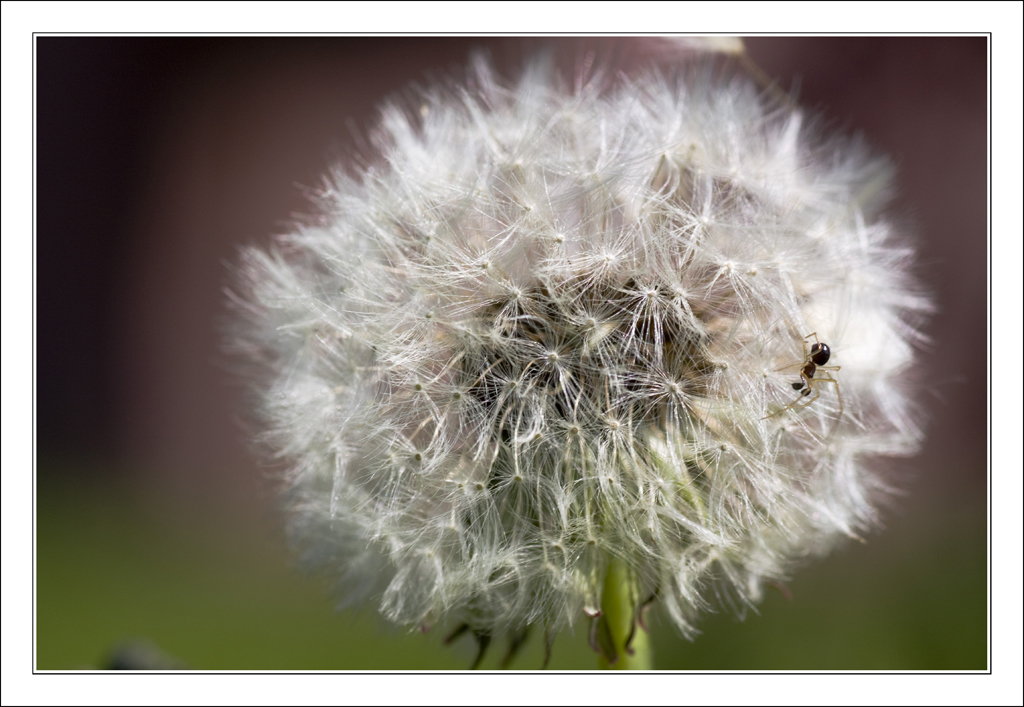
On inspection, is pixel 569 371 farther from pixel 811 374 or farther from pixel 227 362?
pixel 227 362

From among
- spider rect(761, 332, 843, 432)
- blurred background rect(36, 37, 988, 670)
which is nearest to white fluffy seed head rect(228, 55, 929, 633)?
spider rect(761, 332, 843, 432)

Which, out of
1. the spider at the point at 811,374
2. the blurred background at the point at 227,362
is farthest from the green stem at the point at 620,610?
the blurred background at the point at 227,362

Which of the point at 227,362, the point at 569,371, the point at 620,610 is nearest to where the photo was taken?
the point at 569,371

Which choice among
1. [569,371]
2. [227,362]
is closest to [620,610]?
[569,371]

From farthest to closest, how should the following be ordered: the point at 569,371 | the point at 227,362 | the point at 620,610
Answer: the point at 227,362, the point at 620,610, the point at 569,371

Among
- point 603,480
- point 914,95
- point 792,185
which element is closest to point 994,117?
point 792,185

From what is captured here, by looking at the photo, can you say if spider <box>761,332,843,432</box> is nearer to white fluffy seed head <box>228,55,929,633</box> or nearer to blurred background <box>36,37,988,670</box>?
white fluffy seed head <box>228,55,929,633</box>

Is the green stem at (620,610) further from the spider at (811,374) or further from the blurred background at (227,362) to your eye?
the blurred background at (227,362)
